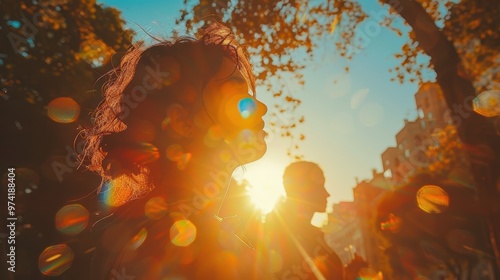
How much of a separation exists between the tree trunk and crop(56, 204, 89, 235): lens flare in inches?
429

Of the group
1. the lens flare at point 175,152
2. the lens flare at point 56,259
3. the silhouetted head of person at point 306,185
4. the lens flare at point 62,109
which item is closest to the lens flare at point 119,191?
the lens flare at point 175,152

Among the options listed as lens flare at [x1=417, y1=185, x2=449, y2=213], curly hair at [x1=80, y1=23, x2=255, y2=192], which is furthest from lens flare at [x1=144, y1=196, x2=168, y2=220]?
lens flare at [x1=417, y1=185, x2=449, y2=213]

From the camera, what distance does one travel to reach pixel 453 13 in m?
11.3

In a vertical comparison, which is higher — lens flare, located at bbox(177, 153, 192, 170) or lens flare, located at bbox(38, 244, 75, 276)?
lens flare, located at bbox(177, 153, 192, 170)

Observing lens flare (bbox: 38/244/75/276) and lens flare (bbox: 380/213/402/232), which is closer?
lens flare (bbox: 38/244/75/276)

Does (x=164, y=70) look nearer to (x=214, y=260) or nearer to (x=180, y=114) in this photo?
(x=180, y=114)

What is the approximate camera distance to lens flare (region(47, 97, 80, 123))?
14.3 metres

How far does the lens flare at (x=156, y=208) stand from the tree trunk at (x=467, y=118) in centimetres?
659

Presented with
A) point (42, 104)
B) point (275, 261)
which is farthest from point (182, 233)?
point (42, 104)

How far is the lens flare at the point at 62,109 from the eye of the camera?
14258 mm

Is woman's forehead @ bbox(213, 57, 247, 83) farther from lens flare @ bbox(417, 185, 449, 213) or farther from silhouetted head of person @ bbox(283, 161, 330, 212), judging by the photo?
lens flare @ bbox(417, 185, 449, 213)

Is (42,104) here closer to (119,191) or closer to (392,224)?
(119,191)

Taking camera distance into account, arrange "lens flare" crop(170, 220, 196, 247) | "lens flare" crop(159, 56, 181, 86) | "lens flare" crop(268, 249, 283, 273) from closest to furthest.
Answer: "lens flare" crop(170, 220, 196, 247), "lens flare" crop(159, 56, 181, 86), "lens flare" crop(268, 249, 283, 273)

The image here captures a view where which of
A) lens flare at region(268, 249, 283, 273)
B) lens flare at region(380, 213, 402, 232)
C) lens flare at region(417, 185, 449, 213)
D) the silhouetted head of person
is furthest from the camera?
lens flare at region(380, 213, 402, 232)
